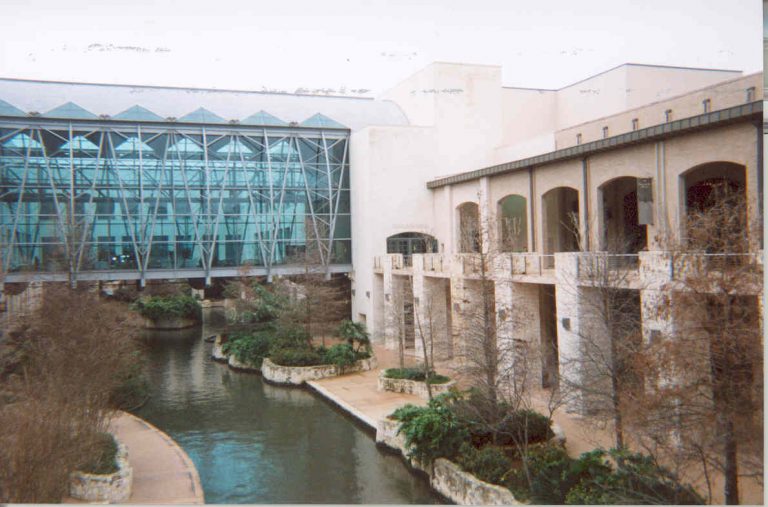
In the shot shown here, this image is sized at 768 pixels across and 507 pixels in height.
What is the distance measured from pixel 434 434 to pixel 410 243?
1869cm

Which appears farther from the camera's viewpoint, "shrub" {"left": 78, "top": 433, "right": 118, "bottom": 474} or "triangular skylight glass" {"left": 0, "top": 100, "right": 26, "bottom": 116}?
"triangular skylight glass" {"left": 0, "top": 100, "right": 26, "bottom": 116}

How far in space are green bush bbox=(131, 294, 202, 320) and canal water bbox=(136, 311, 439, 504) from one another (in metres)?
13.2

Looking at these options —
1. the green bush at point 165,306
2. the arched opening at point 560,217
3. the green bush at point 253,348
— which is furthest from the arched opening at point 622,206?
the green bush at point 165,306

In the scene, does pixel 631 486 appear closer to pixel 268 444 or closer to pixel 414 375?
pixel 268 444

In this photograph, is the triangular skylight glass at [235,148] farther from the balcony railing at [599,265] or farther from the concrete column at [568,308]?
the balcony railing at [599,265]

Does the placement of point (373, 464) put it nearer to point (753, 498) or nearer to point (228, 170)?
point (753, 498)

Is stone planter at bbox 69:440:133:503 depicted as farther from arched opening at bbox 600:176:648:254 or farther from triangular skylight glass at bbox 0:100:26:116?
triangular skylight glass at bbox 0:100:26:116

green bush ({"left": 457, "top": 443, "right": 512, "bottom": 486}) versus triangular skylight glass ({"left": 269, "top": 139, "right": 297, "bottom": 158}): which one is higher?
triangular skylight glass ({"left": 269, "top": 139, "right": 297, "bottom": 158})

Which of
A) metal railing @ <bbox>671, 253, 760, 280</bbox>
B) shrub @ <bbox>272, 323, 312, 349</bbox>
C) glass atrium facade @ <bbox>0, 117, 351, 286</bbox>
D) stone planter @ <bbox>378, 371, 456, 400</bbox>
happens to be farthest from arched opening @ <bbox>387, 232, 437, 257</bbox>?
metal railing @ <bbox>671, 253, 760, 280</bbox>

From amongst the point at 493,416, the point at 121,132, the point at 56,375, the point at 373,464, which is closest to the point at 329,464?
the point at 373,464

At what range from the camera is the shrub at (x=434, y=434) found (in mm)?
15484

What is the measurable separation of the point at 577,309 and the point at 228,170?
1999 cm

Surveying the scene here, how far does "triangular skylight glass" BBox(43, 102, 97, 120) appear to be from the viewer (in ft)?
97.5

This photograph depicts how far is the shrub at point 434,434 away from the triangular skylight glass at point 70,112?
72.8ft
